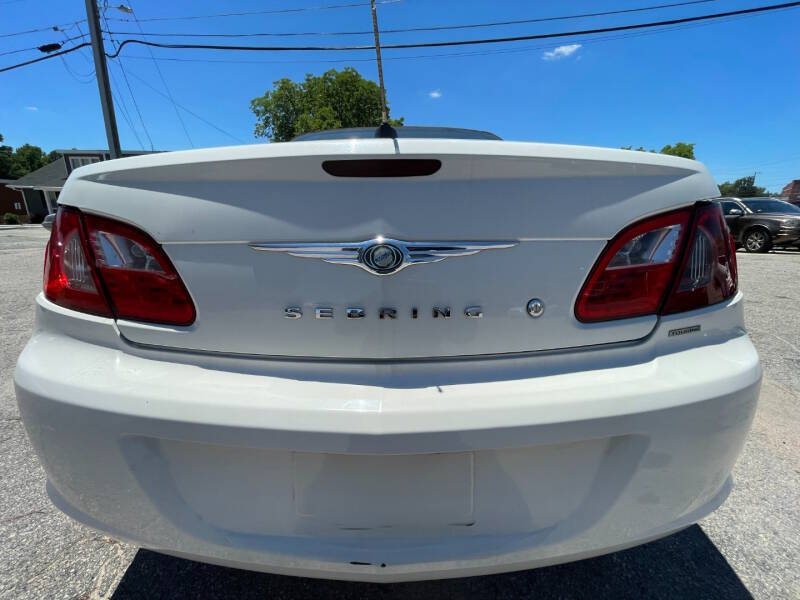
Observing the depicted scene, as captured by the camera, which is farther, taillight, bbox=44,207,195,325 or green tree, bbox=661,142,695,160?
green tree, bbox=661,142,695,160

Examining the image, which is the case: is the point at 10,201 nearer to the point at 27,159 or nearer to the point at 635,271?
the point at 27,159

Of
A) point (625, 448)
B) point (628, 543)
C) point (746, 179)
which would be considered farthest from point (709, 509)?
point (746, 179)

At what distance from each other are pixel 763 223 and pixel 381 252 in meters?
15.0

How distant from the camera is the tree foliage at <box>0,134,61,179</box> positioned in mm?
56750

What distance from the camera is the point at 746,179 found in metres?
71.2

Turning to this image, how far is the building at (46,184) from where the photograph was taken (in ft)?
121

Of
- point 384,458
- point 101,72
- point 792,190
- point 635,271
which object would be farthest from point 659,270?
point 792,190

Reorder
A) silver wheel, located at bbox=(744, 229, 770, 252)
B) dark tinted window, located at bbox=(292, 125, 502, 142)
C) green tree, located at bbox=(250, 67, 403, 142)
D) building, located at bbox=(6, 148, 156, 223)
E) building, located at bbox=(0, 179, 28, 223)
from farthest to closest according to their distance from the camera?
building, located at bbox=(0, 179, 28, 223) < building, located at bbox=(6, 148, 156, 223) < green tree, located at bbox=(250, 67, 403, 142) < silver wheel, located at bbox=(744, 229, 770, 252) < dark tinted window, located at bbox=(292, 125, 502, 142)

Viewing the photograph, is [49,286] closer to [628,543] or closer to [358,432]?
[358,432]

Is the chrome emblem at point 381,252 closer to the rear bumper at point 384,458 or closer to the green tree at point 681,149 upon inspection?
the rear bumper at point 384,458

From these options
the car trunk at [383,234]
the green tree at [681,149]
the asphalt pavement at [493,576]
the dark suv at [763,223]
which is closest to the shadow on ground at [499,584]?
the asphalt pavement at [493,576]

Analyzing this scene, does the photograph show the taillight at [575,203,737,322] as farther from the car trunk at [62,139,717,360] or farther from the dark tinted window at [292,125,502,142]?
the dark tinted window at [292,125,502,142]

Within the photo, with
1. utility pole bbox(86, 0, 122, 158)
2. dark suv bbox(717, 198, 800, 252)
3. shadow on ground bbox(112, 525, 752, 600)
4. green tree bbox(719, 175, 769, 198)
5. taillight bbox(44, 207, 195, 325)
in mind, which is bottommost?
green tree bbox(719, 175, 769, 198)

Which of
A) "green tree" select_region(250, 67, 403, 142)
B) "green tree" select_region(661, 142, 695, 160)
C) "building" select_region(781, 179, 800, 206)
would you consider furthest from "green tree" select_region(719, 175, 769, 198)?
"green tree" select_region(250, 67, 403, 142)
